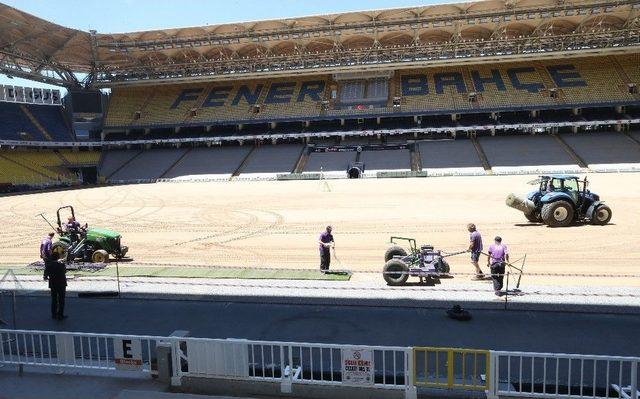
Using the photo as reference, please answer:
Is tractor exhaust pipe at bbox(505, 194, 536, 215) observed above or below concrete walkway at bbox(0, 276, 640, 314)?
above

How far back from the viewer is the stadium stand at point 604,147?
36.2 m

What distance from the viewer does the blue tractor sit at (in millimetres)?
15414

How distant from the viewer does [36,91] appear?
51.6 meters

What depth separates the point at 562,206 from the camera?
→ 1538 cm

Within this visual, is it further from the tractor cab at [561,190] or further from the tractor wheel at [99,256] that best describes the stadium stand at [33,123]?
the tractor cab at [561,190]

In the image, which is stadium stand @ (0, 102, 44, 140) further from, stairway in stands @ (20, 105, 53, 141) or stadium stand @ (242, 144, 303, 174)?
stadium stand @ (242, 144, 303, 174)

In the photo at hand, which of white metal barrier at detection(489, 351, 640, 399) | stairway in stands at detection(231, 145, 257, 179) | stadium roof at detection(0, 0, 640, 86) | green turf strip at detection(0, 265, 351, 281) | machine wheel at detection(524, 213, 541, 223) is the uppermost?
stadium roof at detection(0, 0, 640, 86)

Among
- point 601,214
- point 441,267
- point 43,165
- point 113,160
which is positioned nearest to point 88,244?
point 441,267

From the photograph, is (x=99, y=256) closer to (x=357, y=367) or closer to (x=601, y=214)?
(x=357, y=367)

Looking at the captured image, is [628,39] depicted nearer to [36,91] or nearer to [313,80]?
[313,80]

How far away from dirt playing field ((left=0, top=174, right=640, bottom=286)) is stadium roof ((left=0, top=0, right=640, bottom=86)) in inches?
743

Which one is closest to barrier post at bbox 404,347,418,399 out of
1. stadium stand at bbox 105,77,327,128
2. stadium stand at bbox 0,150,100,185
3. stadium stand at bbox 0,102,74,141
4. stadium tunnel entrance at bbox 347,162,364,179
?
stadium tunnel entrance at bbox 347,162,364,179

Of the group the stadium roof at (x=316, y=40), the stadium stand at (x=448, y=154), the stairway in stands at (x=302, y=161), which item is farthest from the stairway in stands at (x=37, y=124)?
the stadium stand at (x=448, y=154)

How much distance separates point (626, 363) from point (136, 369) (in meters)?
6.56
